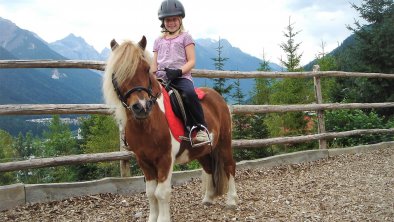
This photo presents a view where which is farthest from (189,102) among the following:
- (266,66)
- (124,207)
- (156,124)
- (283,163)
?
(266,66)

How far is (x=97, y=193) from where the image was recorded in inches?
199

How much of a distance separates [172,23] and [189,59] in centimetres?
40

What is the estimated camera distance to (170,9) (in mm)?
3711

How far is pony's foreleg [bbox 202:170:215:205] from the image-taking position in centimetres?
447

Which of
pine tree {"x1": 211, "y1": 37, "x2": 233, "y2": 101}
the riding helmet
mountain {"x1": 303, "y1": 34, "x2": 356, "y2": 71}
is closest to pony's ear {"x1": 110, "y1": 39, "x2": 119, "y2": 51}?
the riding helmet

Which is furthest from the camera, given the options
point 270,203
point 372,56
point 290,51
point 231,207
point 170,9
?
point 290,51

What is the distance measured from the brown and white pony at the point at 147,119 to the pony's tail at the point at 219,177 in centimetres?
41

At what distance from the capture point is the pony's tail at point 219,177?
4.38 m

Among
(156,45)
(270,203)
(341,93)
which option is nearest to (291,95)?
(341,93)

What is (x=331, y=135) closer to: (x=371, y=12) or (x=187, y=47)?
(x=187, y=47)

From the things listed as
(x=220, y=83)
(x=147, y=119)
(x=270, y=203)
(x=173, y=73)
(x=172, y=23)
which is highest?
(x=220, y=83)

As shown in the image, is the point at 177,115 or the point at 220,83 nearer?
the point at 177,115

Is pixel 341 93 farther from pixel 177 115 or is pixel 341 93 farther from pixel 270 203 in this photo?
pixel 177 115

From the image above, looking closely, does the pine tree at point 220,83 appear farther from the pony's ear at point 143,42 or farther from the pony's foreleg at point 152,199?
the pony's ear at point 143,42
